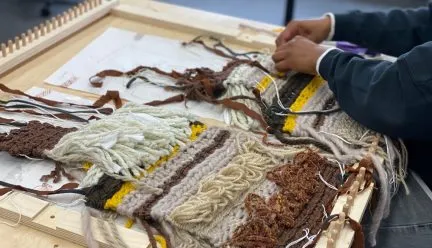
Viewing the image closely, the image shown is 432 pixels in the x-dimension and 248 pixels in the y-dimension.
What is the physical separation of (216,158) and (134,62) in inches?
17.1

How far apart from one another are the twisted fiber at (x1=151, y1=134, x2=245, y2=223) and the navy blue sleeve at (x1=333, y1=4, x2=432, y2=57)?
20.0 inches

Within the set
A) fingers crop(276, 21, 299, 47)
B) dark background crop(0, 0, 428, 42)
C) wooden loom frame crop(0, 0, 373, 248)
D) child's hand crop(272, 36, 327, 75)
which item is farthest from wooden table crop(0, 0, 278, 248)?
dark background crop(0, 0, 428, 42)

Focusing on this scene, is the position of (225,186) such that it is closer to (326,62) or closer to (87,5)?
(326,62)

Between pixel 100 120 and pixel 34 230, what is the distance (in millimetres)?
226

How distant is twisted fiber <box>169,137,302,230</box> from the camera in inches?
29.8

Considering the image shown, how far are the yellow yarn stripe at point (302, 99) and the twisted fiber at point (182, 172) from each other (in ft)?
0.38

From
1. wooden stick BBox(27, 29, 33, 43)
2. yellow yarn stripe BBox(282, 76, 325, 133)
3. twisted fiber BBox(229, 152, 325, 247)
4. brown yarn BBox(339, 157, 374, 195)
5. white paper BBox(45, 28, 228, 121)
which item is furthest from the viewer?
wooden stick BBox(27, 29, 33, 43)

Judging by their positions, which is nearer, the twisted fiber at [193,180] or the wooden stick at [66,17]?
the twisted fiber at [193,180]

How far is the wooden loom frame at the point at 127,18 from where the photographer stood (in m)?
0.76

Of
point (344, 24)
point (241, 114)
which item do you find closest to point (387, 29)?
point (344, 24)

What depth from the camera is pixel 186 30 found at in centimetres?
141

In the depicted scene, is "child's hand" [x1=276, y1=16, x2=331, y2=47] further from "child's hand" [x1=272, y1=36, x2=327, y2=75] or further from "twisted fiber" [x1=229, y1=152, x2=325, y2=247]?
"twisted fiber" [x1=229, y1=152, x2=325, y2=247]

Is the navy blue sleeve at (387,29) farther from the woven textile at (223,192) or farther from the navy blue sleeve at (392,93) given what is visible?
the woven textile at (223,192)

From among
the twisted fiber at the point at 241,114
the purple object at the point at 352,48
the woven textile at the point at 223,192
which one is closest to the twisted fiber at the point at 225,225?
the woven textile at the point at 223,192
